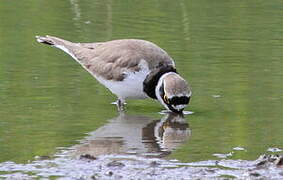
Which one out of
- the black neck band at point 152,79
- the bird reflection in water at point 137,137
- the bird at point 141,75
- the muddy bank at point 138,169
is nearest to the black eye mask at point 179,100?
the bird at point 141,75

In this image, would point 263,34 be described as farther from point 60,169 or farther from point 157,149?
point 60,169

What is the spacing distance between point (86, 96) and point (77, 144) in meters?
2.34

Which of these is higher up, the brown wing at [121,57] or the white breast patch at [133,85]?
the brown wing at [121,57]

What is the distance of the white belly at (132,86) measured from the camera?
451 inches

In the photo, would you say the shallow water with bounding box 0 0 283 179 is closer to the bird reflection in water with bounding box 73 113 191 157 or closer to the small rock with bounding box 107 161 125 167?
the bird reflection in water with bounding box 73 113 191 157

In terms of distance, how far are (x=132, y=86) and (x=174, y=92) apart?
1.72ft

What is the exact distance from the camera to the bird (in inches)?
441

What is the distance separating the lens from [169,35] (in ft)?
52.0

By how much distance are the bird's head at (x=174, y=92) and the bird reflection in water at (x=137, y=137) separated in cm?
13

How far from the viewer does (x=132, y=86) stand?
1146 centimetres

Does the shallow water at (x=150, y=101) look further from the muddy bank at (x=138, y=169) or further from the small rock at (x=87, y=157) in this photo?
the small rock at (x=87, y=157)

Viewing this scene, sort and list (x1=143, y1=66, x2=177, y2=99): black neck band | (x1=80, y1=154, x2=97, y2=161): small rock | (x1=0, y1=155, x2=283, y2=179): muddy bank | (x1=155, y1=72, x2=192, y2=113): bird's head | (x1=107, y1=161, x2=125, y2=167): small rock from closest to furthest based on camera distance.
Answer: (x1=0, y1=155, x2=283, y2=179): muddy bank
(x1=107, y1=161, x2=125, y2=167): small rock
(x1=80, y1=154, x2=97, y2=161): small rock
(x1=155, y1=72, x2=192, y2=113): bird's head
(x1=143, y1=66, x2=177, y2=99): black neck band

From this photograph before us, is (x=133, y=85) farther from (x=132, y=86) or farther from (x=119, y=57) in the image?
(x=119, y=57)

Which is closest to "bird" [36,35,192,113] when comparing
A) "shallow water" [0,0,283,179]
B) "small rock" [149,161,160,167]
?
"shallow water" [0,0,283,179]
